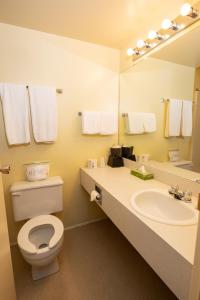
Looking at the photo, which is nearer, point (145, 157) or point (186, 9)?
point (186, 9)

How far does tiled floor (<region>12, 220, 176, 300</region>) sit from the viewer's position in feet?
4.17

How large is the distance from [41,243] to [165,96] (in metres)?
1.83

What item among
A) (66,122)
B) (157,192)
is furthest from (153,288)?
(66,122)

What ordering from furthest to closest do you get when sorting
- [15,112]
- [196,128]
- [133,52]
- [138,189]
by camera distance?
[133,52], [15,112], [138,189], [196,128]

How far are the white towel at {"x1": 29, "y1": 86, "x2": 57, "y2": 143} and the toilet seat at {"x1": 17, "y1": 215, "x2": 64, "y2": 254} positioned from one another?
2.57 ft

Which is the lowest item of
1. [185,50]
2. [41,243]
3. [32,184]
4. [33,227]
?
[41,243]

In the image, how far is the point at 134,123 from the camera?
195 centimetres

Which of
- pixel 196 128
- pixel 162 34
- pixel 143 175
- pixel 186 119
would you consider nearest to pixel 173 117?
pixel 186 119

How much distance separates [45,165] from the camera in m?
1.74

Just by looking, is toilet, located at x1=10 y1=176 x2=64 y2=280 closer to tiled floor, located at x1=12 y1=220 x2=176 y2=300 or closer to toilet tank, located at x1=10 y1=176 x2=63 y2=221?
toilet tank, located at x1=10 y1=176 x2=63 y2=221

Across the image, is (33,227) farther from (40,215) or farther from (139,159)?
(139,159)

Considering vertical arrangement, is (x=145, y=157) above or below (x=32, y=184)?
above

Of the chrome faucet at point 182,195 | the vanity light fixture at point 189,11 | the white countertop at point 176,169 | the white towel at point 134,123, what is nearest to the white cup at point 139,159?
the white countertop at point 176,169

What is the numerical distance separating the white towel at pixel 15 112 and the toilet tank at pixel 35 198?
448 mm
